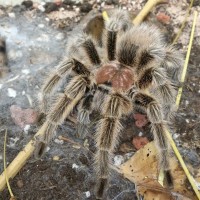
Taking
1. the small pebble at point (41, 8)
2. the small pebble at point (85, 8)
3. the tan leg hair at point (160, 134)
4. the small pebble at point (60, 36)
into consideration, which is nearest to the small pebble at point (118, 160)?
the tan leg hair at point (160, 134)

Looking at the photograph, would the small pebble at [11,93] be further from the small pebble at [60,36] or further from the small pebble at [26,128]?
the small pebble at [60,36]

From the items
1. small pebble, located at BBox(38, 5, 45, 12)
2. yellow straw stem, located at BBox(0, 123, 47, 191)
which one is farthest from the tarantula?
small pebble, located at BBox(38, 5, 45, 12)

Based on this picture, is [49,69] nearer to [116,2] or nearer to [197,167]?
[116,2]

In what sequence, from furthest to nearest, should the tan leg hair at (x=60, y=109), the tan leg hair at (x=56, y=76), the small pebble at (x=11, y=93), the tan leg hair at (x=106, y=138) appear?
the small pebble at (x=11, y=93) → the tan leg hair at (x=56, y=76) → the tan leg hair at (x=60, y=109) → the tan leg hair at (x=106, y=138)

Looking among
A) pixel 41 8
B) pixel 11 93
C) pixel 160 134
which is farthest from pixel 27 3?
pixel 160 134

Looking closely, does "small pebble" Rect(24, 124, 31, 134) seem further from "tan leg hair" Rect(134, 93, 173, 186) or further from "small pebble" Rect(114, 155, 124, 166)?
"tan leg hair" Rect(134, 93, 173, 186)

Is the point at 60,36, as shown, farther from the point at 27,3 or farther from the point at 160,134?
the point at 160,134

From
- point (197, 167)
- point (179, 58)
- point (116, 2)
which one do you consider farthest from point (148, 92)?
point (116, 2)
